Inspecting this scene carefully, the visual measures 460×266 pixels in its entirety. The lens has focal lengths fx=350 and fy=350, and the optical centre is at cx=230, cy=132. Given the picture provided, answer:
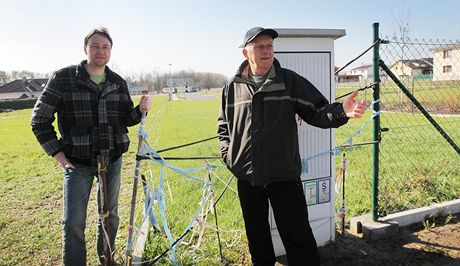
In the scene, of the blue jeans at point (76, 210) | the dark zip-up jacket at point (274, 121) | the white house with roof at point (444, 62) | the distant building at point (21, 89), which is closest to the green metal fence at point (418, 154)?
the white house with roof at point (444, 62)

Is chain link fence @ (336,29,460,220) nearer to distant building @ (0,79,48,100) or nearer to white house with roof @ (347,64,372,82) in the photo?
white house with roof @ (347,64,372,82)

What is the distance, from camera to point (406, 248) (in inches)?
135

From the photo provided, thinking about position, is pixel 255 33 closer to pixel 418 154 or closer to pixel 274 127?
pixel 274 127

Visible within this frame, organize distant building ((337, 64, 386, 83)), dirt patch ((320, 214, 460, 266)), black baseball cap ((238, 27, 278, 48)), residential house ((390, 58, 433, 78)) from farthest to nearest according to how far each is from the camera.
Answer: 1. distant building ((337, 64, 386, 83))
2. residential house ((390, 58, 433, 78))
3. dirt patch ((320, 214, 460, 266))
4. black baseball cap ((238, 27, 278, 48))

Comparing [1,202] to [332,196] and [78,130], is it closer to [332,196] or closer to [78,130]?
[78,130]

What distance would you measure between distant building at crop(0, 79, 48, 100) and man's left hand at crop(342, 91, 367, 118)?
98737mm

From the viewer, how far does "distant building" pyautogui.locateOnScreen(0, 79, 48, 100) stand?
88188 mm

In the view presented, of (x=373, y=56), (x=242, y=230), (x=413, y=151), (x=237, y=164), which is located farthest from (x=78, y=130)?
(x=413, y=151)

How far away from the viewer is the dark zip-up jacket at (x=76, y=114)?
2713 mm

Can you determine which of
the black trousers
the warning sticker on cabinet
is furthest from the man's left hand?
the warning sticker on cabinet

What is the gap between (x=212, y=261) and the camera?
128 inches

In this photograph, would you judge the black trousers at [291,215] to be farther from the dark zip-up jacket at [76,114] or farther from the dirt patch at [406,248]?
the dark zip-up jacket at [76,114]

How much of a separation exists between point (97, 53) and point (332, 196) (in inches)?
100.0

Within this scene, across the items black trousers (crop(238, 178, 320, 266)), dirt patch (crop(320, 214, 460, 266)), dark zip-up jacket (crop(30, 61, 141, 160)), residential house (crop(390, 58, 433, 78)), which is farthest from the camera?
residential house (crop(390, 58, 433, 78))
